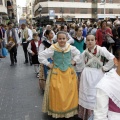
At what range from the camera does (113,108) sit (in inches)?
75.6

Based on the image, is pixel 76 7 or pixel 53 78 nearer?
pixel 53 78

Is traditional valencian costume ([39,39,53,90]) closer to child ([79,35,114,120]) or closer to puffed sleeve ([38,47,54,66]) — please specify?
puffed sleeve ([38,47,54,66])

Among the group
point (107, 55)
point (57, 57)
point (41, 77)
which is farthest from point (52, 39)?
point (107, 55)

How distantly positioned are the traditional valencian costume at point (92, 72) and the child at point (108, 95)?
7.08 feet

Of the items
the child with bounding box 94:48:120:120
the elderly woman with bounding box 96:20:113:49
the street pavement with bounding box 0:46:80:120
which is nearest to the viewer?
the child with bounding box 94:48:120:120

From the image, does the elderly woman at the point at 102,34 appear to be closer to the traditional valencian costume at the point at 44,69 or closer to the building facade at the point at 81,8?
the traditional valencian costume at the point at 44,69

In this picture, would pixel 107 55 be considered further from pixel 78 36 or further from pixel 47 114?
pixel 78 36

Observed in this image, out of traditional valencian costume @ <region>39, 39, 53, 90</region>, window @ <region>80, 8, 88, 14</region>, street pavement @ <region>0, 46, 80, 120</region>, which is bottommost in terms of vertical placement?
street pavement @ <region>0, 46, 80, 120</region>

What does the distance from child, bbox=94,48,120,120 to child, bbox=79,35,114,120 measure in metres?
2.16

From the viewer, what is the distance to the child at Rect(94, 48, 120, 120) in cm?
185

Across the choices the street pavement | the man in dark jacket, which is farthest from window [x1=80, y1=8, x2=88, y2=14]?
the street pavement

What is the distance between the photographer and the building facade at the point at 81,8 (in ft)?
204

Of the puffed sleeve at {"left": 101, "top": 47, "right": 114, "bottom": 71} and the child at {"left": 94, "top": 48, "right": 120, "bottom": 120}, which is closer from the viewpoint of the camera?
the child at {"left": 94, "top": 48, "right": 120, "bottom": 120}

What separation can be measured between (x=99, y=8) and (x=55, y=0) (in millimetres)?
11755
